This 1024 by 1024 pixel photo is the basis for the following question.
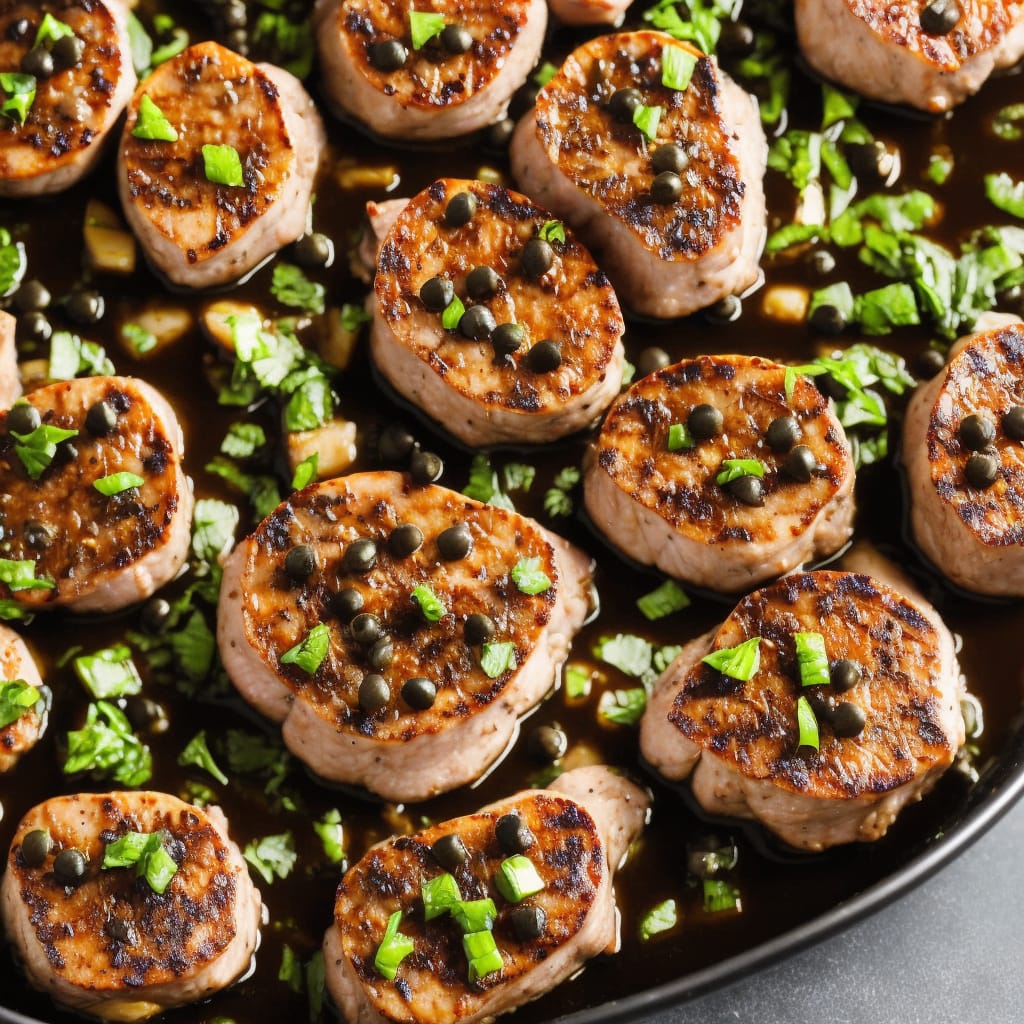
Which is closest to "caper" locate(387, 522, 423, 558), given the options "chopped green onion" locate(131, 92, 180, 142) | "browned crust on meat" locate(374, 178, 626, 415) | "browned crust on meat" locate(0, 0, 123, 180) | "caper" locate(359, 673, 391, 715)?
"caper" locate(359, 673, 391, 715)

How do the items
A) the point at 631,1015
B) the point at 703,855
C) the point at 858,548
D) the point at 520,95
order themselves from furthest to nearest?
the point at 520,95, the point at 858,548, the point at 703,855, the point at 631,1015

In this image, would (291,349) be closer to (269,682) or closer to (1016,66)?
(269,682)

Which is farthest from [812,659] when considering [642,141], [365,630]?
[642,141]

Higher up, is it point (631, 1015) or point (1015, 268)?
point (1015, 268)

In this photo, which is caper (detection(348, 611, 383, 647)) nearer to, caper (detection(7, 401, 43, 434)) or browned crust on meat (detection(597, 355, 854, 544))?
browned crust on meat (detection(597, 355, 854, 544))

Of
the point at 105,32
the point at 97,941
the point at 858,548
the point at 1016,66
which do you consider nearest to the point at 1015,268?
the point at 1016,66

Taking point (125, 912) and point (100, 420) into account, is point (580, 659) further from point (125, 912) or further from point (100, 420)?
point (100, 420)
